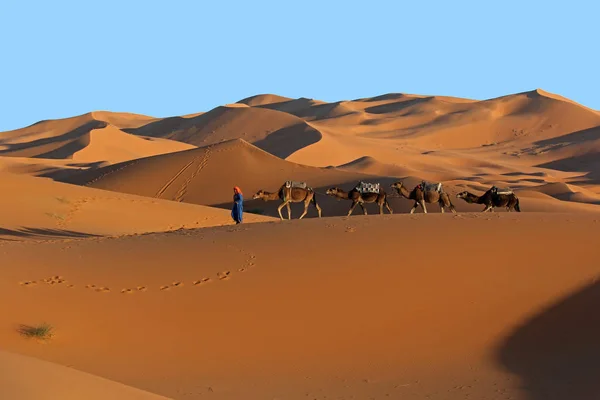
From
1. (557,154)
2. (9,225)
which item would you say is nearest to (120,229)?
(9,225)

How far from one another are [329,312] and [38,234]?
11.5m

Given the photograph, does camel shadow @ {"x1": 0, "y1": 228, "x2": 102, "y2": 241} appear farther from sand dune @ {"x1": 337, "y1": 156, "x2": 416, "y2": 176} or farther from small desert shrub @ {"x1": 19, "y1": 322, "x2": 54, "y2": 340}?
sand dune @ {"x1": 337, "y1": 156, "x2": 416, "y2": 176}

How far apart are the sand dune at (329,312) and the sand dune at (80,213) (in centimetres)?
771

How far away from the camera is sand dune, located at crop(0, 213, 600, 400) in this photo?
1125 centimetres

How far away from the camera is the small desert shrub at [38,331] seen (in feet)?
39.1

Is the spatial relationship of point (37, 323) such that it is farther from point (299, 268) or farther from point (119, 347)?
point (299, 268)

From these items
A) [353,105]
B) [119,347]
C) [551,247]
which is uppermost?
[353,105]

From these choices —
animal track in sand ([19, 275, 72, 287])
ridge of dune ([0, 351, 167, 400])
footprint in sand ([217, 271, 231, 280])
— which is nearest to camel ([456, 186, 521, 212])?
footprint in sand ([217, 271, 231, 280])

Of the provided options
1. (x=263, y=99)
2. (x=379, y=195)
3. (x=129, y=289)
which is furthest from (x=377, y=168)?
(x=263, y=99)

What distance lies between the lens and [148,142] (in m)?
84.4

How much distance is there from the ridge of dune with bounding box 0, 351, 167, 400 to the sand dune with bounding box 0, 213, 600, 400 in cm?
262

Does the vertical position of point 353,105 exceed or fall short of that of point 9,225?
it exceeds it

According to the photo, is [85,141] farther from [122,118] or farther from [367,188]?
[367,188]

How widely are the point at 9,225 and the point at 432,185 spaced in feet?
33.2
